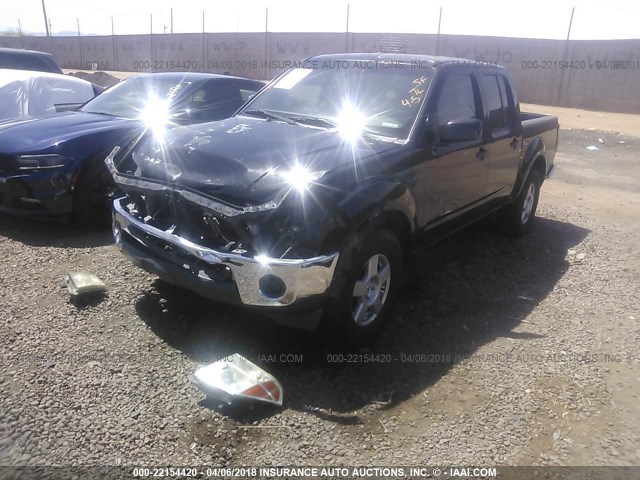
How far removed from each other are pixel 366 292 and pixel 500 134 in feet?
8.34

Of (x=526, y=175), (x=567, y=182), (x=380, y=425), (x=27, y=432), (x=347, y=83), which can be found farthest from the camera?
(x=567, y=182)

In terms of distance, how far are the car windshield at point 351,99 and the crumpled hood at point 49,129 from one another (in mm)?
1750

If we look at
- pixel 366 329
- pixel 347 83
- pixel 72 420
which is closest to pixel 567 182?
pixel 347 83

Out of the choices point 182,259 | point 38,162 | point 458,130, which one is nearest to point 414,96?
point 458,130

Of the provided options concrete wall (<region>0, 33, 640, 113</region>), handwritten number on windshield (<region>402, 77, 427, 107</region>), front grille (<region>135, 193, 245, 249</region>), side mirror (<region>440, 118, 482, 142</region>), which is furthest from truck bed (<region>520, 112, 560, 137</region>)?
concrete wall (<region>0, 33, 640, 113</region>)

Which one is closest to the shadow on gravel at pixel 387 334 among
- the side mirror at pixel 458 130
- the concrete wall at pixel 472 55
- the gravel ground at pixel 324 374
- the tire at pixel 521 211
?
the gravel ground at pixel 324 374

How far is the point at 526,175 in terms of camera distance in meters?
5.93

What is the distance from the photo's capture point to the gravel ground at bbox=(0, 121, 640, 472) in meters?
2.64

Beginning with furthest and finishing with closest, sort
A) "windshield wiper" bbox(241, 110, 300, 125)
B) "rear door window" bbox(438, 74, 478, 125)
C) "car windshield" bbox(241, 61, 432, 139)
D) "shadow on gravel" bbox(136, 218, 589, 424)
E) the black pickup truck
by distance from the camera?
"rear door window" bbox(438, 74, 478, 125)
"windshield wiper" bbox(241, 110, 300, 125)
"car windshield" bbox(241, 61, 432, 139)
"shadow on gravel" bbox(136, 218, 589, 424)
the black pickup truck

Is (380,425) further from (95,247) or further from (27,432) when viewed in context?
(95,247)

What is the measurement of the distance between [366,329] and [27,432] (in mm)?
1917

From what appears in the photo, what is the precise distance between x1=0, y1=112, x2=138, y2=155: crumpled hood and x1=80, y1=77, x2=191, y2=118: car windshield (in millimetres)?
280

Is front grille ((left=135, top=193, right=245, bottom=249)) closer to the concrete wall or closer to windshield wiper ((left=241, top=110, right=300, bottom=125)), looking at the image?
windshield wiper ((left=241, top=110, right=300, bottom=125))

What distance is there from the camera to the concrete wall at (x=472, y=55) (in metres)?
19.8
